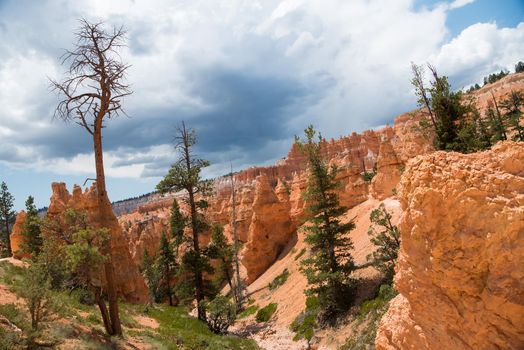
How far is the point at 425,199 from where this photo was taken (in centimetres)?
549

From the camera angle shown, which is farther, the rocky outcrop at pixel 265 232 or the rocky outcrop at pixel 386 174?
the rocky outcrop at pixel 265 232

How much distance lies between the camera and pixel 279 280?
33.7m

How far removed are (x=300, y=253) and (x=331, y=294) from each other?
17116 millimetres

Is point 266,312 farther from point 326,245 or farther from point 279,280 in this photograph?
point 326,245

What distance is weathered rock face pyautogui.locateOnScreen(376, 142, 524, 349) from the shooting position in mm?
4785

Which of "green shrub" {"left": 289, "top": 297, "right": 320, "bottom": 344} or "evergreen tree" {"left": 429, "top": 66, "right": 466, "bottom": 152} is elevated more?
"evergreen tree" {"left": 429, "top": 66, "right": 466, "bottom": 152}

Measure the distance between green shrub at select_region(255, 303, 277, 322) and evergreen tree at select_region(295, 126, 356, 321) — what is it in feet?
26.6

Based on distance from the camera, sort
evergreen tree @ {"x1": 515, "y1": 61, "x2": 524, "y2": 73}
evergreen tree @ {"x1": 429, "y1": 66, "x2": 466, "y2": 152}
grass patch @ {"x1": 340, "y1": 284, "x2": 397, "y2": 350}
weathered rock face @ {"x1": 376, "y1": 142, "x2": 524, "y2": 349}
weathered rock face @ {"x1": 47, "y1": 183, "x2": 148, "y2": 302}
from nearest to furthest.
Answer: weathered rock face @ {"x1": 376, "y1": 142, "x2": 524, "y2": 349} < grass patch @ {"x1": 340, "y1": 284, "x2": 397, "y2": 350} < evergreen tree @ {"x1": 429, "y1": 66, "x2": 466, "y2": 152} < weathered rock face @ {"x1": 47, "y1": 183, "x2": 148, "y2": 302} < evergreen tree @ {"x1": 515, "y1": 61, "x2": 524, "y2": 73}

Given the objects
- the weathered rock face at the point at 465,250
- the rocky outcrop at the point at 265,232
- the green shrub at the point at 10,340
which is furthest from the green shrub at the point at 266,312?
the weathered rock face at the point at 465,250

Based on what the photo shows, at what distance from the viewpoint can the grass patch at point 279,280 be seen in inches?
1299

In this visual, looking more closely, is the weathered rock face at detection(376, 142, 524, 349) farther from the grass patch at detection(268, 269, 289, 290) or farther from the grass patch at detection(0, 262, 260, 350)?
the grass patch at detection(268, 269, 289, 290)

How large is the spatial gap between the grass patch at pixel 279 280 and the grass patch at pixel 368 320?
15636mm

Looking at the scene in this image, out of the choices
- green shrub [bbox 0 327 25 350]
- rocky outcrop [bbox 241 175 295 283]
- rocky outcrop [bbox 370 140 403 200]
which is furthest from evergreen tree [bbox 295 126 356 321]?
rocky outcrop [bbox 241 175 295 283]

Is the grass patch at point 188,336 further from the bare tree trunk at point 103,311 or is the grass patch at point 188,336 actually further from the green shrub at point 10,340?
the green shrub at point 10,340
